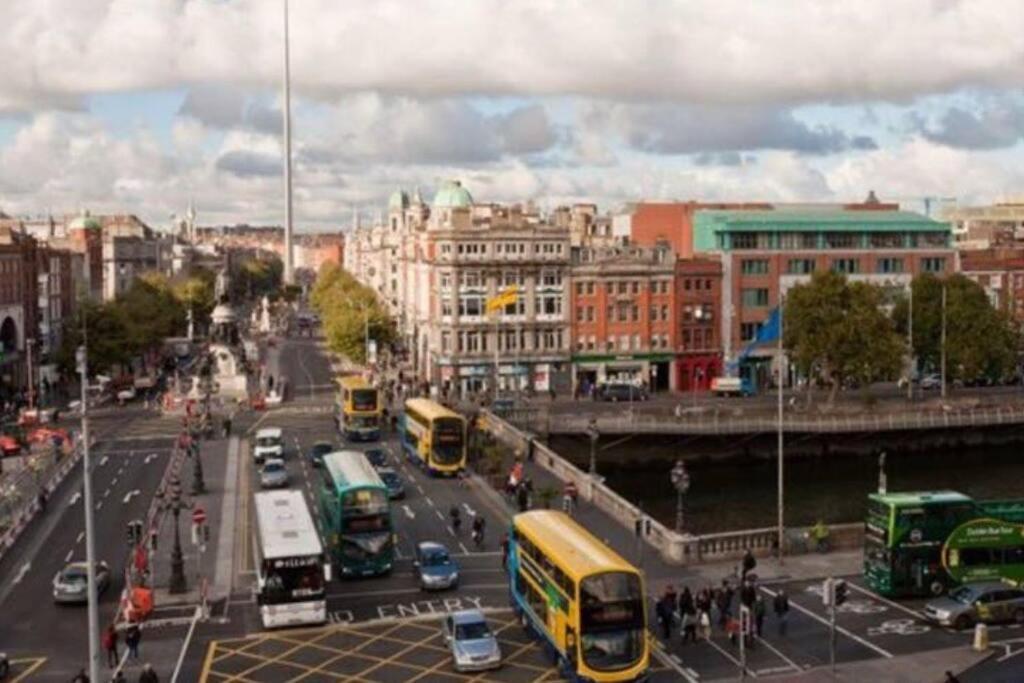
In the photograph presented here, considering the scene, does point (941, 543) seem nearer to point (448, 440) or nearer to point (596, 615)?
point (596, 615)

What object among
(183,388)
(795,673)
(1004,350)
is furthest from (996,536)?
(183,388)

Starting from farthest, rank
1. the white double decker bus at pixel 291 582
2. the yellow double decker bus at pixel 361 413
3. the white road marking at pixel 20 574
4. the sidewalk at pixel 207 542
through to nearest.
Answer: the yellow double decker bus at pixel 361 413 → the white road marking at pixel 20 574 → the sidewalk at pixel 207 542 → the white double decker bus at pixel 291 582

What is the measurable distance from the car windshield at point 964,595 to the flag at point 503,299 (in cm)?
6940

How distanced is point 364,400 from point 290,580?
148ft

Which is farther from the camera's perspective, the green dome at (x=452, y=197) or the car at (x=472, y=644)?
the green dome at (x=452, y=197)

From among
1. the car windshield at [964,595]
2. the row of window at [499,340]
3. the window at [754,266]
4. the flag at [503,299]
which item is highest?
the window at [754,266]

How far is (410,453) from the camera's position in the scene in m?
78.1

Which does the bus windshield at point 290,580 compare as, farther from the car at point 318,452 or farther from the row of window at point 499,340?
the row of window at point 499,340

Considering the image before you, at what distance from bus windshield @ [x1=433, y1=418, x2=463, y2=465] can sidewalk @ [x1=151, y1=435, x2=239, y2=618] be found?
11.5 meters

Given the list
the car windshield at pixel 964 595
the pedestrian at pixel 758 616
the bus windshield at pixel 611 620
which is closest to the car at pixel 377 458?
the pedestrian at pixel 758 616

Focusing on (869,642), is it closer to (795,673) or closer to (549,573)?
(795,673)

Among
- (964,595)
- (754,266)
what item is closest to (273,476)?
(964,595)

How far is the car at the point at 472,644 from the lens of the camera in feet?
123

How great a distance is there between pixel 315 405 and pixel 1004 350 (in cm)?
6013
